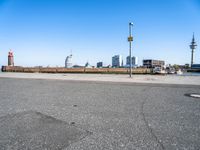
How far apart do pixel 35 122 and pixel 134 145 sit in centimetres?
273

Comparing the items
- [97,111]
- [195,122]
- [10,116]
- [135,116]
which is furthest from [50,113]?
[195,122]

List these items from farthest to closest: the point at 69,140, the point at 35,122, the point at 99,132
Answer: the point at 35,122 < the point at 99,132 < the point at 69,140

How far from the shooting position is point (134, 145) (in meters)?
2.81

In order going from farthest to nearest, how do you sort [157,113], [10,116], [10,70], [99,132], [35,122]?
[10,70], [157,113], [10,116], [35,122], [99,132]


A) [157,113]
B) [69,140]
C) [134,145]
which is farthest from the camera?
[157,113]

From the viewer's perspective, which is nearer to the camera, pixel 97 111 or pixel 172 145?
pixel 172 145

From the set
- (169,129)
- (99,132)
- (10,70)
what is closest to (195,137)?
(169,129)

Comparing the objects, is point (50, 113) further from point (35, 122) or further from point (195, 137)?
point (195, 137)

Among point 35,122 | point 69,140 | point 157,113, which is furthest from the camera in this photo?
point 157,113

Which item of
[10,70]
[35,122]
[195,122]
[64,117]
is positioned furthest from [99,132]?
[10,70]

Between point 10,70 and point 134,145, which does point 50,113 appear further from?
point 10,70

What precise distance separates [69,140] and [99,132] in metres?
0.73

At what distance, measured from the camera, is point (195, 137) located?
3.13 m

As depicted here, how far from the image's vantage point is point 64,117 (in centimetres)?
440
